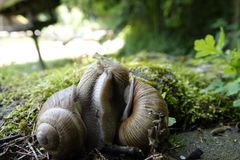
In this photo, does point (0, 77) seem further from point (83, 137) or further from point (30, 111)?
point (83, 137)

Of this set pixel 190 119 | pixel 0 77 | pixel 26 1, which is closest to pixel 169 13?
pixel 26 1

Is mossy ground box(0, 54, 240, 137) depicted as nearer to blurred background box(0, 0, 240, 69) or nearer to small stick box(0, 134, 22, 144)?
small stick box(0, 134, 22, 144)

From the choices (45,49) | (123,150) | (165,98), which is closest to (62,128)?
(123,150)

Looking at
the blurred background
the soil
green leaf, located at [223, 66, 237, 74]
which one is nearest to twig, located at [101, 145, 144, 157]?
the soil

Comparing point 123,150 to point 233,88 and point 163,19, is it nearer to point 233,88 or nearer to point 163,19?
point 233,88

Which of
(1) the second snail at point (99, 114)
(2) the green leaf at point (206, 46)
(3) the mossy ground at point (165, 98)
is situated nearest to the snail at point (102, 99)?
(1) the second snail at point (99, 114)

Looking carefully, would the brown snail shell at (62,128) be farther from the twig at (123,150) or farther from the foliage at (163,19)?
the foliage at (163,19)
